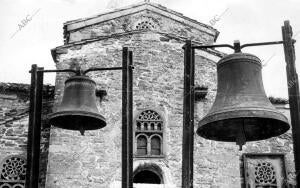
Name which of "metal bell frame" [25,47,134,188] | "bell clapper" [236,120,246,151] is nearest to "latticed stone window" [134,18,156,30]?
"metal bell frame" [25,47,134,188]

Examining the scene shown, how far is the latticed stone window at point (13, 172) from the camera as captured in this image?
13.1 meters

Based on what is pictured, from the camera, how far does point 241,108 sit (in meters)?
5.18

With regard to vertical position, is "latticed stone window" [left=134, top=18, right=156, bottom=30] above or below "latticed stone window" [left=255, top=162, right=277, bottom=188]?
above

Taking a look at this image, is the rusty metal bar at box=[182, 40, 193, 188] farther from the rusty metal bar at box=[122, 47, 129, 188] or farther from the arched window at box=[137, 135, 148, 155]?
the arched window at box=[137, 135, 148, 155]

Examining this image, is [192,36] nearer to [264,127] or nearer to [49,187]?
[49,187]

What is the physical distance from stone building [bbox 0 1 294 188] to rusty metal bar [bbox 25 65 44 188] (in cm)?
598

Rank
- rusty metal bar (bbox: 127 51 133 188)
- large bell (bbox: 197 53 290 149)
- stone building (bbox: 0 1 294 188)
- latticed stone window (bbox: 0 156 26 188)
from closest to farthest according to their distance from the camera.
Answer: large bell (bbox: 197 53 290 149) → rusty metal bar (bbox: 127 51 133 188) → stone building (bbox: 0 1 294 188) → latticed stone window (bbox: 0 156 26 188)

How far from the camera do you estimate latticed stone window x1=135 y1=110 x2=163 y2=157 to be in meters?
12.6

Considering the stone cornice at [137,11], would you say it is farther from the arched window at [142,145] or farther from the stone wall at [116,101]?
the arched window at [142,145]

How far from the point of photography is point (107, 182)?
12.1 meters

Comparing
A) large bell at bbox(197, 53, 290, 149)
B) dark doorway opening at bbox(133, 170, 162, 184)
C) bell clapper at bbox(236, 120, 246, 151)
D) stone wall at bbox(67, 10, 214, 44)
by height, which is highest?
stone wall at bbox(67, 10, 214, 44)

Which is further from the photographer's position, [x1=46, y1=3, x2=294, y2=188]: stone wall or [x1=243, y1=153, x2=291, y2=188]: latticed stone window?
[x1=243, y1=153, x2=291, y2=188]: latticed stone window

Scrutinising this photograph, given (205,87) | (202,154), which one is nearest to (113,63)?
(205,87)

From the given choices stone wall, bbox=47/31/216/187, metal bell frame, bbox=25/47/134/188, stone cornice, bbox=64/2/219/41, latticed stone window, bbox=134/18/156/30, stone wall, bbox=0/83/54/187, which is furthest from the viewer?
latticed stone window, bbox=134/18/156/30
